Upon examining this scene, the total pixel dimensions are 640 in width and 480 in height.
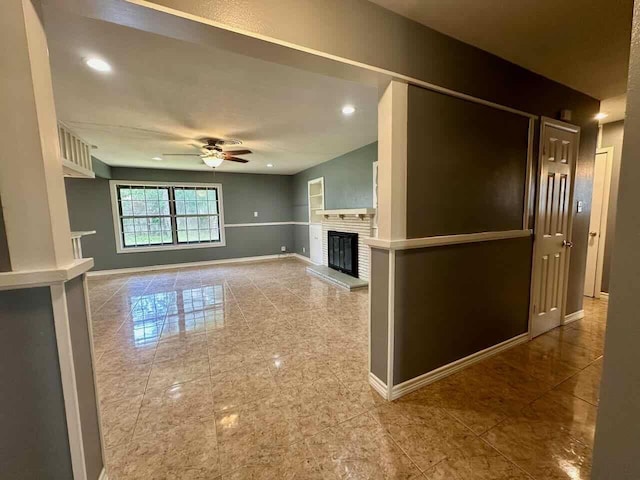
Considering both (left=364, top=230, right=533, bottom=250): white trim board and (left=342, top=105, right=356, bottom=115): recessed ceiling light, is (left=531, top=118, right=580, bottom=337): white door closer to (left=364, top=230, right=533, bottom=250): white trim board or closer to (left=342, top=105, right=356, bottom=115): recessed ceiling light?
(left=364, top=230, right=533, bottom=250): white trim board

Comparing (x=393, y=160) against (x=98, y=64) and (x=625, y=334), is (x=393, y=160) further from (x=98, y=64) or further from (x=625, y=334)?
(x=98, y=64)

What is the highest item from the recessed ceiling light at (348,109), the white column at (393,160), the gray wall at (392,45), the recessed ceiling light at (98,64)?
the recessed ceiling light at (348,109)

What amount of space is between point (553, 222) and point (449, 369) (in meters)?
1.83

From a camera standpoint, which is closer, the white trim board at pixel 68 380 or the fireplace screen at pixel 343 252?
the white trim board at pixel 68 380

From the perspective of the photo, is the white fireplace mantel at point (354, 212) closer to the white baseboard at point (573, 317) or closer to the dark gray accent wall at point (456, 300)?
the dark gray accent wall at point (456, 300)

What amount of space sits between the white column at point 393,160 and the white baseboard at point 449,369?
1.06m

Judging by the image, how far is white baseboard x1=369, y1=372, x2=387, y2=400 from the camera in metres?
1.84

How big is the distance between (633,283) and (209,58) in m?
2.39

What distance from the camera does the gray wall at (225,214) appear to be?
18.1 feet

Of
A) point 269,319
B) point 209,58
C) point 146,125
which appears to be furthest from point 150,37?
point 269,319

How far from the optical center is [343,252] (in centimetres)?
527

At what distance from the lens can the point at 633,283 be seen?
602 millimetres

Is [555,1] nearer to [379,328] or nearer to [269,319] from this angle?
[379,328]

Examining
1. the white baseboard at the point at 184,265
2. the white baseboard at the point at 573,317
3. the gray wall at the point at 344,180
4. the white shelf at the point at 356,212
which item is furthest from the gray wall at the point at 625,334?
the white baseboard at the point at 184,265
